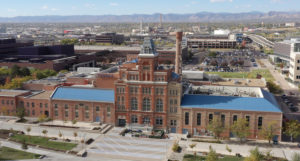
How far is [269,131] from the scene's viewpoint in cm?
6347

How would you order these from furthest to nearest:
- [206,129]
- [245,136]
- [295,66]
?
[295,66], [206,129], [245,136]

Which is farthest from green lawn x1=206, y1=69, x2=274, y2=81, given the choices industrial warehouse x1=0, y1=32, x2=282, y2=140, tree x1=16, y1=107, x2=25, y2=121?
tree x1=16, y1=107, x2=25, y2=121

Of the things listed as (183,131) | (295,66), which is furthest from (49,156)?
(295,66)

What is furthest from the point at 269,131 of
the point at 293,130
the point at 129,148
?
the point at 129,148

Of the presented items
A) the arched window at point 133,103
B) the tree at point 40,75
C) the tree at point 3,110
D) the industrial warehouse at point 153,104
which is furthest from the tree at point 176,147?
the tree at point 40,75

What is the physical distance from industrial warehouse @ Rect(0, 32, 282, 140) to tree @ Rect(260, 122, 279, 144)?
901mm

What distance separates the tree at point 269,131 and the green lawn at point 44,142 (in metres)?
38.7

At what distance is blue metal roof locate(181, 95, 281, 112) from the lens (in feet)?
220

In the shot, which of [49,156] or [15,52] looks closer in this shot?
[49,156]

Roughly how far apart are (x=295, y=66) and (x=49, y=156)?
105m

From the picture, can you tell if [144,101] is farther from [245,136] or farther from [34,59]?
[34,59]

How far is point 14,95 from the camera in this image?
8394 centimetres

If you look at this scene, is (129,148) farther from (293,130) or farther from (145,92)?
(293,130)

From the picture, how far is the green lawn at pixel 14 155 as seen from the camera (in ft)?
185
